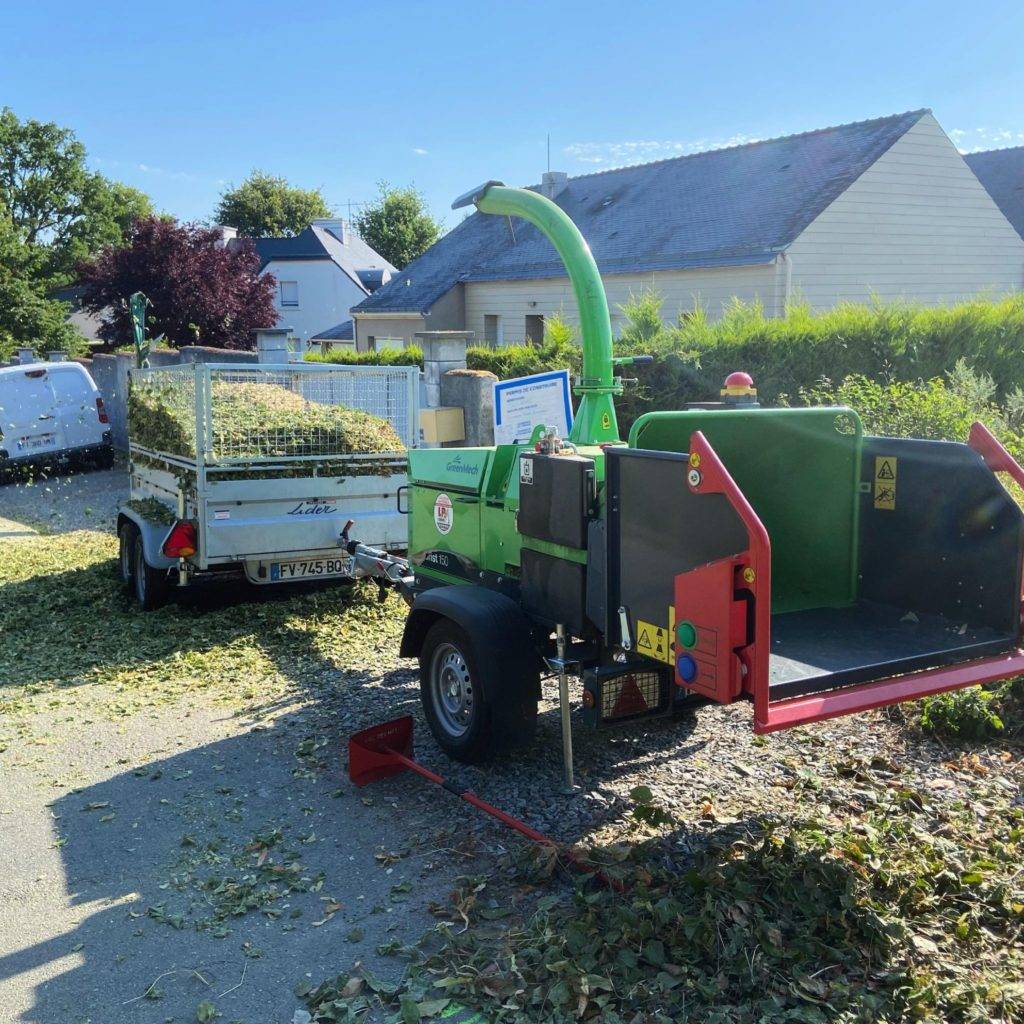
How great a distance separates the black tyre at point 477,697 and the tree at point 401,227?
74722 millimetres

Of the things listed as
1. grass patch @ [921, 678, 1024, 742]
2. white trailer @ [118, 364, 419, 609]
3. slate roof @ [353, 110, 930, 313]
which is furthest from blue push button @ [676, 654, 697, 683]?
slate roof @ [353, 110, 930, 313]

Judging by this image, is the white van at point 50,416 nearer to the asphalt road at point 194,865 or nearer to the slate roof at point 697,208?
the slate roof at point 697,208

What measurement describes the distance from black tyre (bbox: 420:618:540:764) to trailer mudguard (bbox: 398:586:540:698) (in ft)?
0.07

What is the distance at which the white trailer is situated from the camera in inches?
308

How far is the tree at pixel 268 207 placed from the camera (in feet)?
242

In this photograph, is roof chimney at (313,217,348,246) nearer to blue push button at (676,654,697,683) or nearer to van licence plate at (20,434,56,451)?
van licence plate at (20,434,56,451)

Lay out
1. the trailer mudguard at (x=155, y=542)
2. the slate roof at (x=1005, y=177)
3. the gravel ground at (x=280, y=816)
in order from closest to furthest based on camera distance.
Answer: the gravel ground at (x=280, y=816) < the trailer mudguard at (x=155, y=542) < the slate roof at (x=1005, y=177)

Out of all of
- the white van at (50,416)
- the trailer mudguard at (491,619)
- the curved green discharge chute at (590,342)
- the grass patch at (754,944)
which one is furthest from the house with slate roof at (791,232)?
the grass patch at (754,944)

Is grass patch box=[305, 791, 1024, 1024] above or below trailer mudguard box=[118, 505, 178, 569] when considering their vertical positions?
below

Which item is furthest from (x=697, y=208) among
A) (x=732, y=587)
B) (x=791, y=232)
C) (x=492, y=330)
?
(x=732, y=587)

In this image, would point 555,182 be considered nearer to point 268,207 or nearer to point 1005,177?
point 1005,177

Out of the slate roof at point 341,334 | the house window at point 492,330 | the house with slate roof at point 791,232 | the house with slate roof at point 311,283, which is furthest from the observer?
the house with slate roof at point 311,283

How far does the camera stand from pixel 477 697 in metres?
5.04

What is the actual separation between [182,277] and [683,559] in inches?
1279
